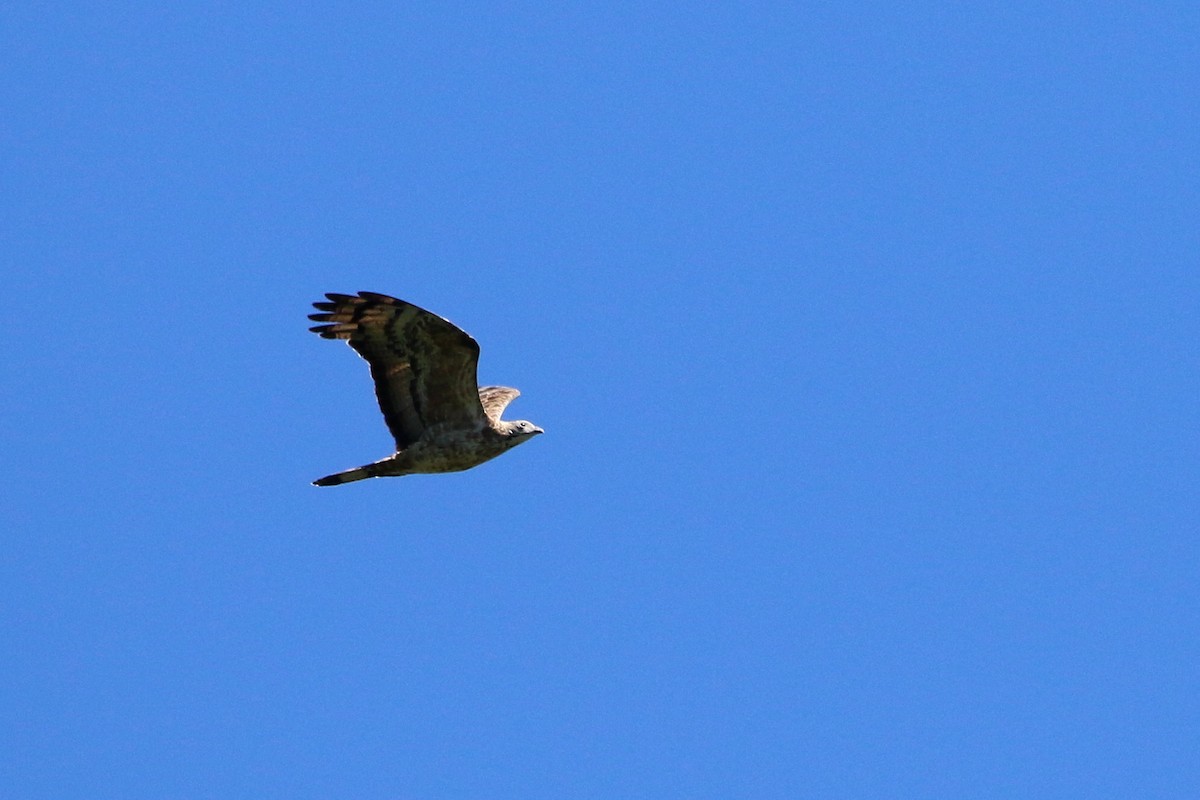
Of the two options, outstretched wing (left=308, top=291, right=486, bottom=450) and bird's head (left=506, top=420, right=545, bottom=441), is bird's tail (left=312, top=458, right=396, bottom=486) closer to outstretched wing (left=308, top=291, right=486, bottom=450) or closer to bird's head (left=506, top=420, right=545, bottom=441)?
outstretched wing (left=308, top=291, right=486, bottom=450)

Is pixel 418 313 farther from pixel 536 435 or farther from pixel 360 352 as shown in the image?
pixel 536 435

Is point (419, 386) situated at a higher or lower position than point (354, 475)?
higher

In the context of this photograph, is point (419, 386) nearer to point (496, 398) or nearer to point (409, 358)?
point (409, 358)

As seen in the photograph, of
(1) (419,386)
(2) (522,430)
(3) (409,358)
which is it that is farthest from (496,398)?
(3) (409,358)

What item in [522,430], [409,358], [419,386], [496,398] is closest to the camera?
[409,358]

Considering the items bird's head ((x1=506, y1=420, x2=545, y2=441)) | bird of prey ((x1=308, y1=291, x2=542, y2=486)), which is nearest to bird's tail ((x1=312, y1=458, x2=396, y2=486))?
bird of prey ((x1=308, y1=291, x2=542, y2=486))

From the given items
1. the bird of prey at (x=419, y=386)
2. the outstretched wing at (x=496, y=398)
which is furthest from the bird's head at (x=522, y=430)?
the outstretched wing at (x=496, y=398)
